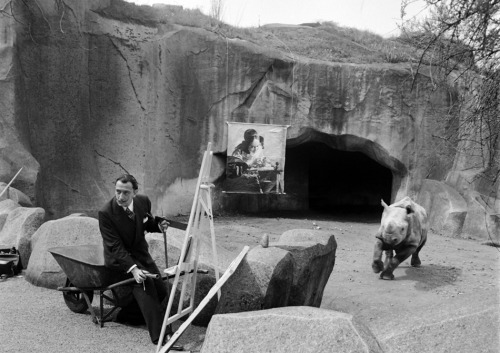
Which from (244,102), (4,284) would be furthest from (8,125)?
(244,102)

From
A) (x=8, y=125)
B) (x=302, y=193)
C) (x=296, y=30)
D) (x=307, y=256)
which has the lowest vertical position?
(x=302, y=193)

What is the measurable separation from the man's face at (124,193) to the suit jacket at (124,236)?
65mm

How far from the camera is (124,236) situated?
15.8ft

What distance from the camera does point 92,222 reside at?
6332 millimetres

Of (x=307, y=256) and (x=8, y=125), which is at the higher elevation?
(x=8, y=125)

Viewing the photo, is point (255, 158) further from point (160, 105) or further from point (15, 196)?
point (15, 196)

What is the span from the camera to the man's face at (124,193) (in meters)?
4.74

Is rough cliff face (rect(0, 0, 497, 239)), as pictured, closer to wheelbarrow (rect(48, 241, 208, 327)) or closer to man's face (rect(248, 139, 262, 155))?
man's face (rect(248, 139, 262, 155))

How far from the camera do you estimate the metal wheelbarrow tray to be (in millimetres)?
4848

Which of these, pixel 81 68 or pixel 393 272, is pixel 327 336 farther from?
pixel 81 68

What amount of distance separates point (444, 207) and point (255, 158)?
450 cm

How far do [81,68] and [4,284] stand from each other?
6.47 metres

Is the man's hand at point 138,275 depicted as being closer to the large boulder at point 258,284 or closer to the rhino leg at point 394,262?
the large boulder at point 258,284

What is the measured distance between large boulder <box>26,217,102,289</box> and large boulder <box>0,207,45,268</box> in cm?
72
